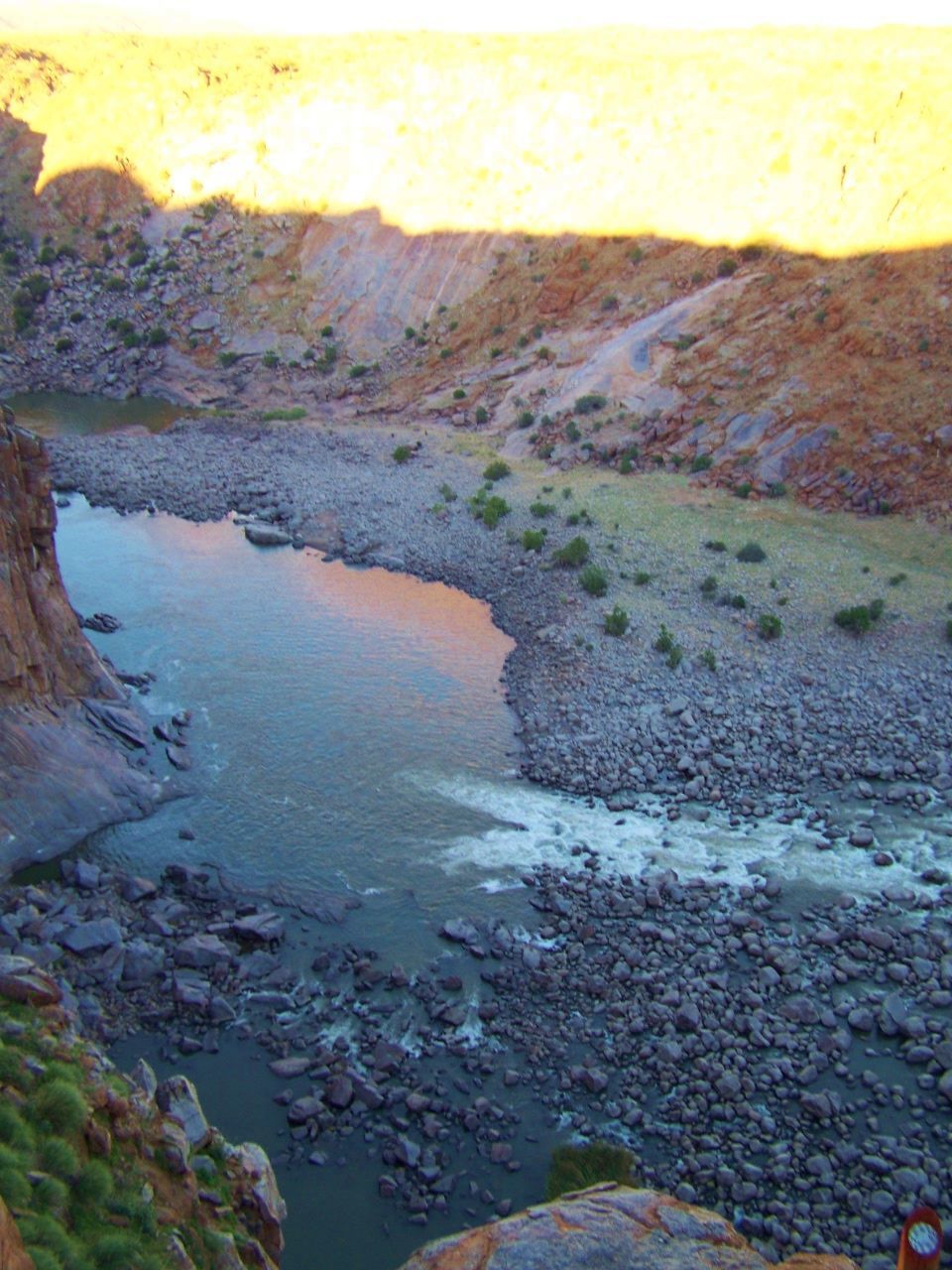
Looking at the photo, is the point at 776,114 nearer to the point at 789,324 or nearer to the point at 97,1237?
the point at 789,324

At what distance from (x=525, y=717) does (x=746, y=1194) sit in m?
10.0

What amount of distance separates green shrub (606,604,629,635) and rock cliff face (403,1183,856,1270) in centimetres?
1439

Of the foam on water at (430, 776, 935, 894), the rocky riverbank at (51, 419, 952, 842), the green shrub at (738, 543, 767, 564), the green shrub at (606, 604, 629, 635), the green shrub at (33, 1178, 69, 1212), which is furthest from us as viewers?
the green shrub at (738, 543, 767, 564)

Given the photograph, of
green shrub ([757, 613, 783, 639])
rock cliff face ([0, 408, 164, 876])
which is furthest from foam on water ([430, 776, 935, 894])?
green shrub ([757, 613, 783, 639])

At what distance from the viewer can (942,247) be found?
91.4 feet

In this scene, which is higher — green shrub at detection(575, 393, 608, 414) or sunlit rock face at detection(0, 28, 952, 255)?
sunlit rock face at detection(0, 28, 952, 255)

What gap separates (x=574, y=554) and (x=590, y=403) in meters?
9.67

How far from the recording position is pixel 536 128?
1667 inches

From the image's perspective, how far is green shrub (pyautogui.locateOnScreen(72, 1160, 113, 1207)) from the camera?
6902 mm

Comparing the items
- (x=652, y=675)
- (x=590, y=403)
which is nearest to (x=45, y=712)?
(x=652, y=675)

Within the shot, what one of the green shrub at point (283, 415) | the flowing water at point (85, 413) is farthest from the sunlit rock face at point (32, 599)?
the flowing water at point (85, 413)

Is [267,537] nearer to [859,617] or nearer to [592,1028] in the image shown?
[859,617]

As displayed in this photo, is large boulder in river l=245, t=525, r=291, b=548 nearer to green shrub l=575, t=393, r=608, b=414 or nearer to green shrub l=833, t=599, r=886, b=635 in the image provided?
green shrub l=575, t=393, r=608, b=414

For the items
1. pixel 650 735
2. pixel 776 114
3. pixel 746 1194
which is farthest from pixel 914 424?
pixel 746 1194
